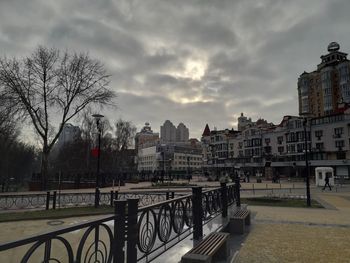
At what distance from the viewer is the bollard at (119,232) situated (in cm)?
353

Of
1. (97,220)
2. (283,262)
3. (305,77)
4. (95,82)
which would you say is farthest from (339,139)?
(97,220)

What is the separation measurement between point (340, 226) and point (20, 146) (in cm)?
5220

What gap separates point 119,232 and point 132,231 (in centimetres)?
25

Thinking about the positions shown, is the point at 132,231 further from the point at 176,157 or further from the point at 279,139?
the point at 176,157

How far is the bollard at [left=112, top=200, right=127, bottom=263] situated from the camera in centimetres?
353

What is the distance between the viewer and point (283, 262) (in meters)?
6.19

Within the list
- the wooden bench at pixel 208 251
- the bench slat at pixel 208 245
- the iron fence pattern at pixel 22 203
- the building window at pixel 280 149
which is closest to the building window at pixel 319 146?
the building window at pixel 280 149

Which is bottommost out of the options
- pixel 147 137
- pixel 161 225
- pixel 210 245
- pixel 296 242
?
pixel 296 242

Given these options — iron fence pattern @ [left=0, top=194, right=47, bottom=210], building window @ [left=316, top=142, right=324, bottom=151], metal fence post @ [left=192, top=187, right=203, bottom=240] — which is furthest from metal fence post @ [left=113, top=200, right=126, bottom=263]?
building window @ [left=316, top=142, right=324, bottom=151]

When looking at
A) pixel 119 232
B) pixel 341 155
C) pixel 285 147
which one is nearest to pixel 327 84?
pixel 285 147

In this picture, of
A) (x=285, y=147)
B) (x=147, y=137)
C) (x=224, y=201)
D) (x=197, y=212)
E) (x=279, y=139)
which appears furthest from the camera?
(x=147, y=137)

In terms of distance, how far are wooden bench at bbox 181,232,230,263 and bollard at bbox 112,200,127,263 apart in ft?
4.51

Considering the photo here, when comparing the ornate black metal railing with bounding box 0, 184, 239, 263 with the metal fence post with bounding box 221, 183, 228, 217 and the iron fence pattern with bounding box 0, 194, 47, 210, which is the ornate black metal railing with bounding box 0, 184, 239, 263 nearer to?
the metal fence post with bounding box 221, 183, 228, 217

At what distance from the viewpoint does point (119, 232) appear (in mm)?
3629
